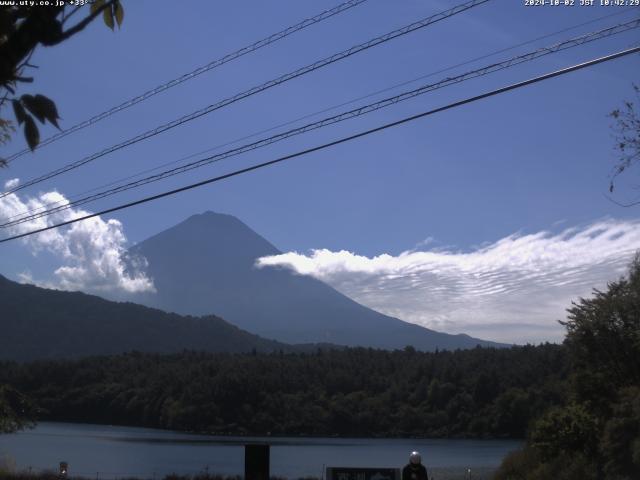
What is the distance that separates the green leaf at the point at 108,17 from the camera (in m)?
3.94

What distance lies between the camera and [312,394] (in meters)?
113

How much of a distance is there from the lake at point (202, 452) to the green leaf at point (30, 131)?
47492mm

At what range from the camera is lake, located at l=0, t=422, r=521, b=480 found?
58.8 m

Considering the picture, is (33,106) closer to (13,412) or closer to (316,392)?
(13,412)

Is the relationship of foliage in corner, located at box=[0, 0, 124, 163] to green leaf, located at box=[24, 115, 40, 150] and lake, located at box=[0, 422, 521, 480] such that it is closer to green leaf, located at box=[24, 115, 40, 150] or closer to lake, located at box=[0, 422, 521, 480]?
green leaf, located at box=[24, 115, 40, 150]

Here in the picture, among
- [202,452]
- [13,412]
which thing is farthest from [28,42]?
[202,452]

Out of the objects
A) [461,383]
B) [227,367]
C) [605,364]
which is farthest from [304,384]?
[605,364]

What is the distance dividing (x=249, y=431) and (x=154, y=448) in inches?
1022

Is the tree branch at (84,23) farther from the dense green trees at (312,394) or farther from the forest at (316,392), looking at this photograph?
the dense green trees at (312,394)

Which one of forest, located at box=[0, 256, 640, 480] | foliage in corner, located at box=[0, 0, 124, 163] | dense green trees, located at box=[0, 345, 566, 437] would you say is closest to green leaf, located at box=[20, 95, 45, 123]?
foliage in corner, located at box=[0, 0, 124, 163]

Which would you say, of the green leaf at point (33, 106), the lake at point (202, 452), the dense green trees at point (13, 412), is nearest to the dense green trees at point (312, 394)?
the lake at point (202, 452)

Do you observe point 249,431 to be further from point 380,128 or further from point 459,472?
point 380,128

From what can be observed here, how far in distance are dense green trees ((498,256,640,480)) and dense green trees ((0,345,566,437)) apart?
6062 centimetres

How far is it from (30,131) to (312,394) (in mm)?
111543
